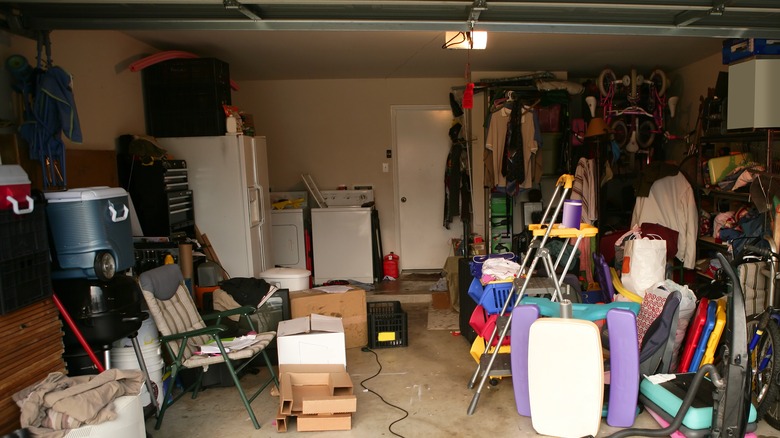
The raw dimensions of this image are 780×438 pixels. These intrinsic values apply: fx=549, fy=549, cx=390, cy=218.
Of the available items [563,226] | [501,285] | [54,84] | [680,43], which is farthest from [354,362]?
[680,43]

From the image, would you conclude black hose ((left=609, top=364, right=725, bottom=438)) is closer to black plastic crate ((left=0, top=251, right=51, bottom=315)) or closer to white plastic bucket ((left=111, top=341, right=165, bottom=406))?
white plastic bucket ((left=111, top=341, right=165, bottom=406))

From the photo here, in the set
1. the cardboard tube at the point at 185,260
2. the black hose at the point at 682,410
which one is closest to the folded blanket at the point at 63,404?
the cardboard tube at the point at 185,260

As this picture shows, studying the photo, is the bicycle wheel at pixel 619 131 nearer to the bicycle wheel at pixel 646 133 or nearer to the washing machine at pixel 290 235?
the bicycle wheel at pixel 646 133

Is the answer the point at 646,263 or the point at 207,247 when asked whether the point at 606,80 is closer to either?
the point at 646,263

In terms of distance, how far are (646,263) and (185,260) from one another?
3.24m

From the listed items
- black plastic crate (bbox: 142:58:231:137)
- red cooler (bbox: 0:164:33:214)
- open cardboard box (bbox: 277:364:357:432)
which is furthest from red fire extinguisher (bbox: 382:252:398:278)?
red cooler (bbox: 0:164:33:214)

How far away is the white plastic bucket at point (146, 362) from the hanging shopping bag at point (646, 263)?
312 centimetres

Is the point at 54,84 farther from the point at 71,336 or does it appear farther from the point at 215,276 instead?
the point at 215,276

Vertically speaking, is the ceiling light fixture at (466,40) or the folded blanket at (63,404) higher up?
the ceiling light fixture at (466,40)

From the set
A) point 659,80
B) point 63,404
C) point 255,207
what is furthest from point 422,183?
point 63,404

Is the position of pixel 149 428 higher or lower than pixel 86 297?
lower

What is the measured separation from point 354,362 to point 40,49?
2790mm

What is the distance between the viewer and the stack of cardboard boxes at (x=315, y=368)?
301cm

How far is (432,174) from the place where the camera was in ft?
22.2
